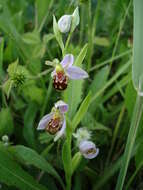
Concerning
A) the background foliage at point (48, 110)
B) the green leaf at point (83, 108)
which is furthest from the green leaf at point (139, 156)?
the green leaf at point (83, 108)

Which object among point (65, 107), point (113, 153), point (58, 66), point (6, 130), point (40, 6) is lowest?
point (113, 153)

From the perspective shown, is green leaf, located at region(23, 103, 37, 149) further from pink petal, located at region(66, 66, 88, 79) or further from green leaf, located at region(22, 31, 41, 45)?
pink petal, located at region(66, 66, 88, 79)

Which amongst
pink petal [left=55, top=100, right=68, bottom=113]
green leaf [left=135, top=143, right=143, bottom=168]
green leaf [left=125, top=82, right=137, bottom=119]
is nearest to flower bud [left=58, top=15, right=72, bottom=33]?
pink petal [left=55, top=100, right=68, bottom=113]

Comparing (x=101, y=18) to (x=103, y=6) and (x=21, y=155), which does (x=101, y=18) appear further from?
(x=21, y=155)

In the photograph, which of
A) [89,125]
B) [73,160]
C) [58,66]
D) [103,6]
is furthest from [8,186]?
[103,6]

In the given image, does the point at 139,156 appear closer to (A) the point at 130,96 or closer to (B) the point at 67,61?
(A) the point at 130,96
